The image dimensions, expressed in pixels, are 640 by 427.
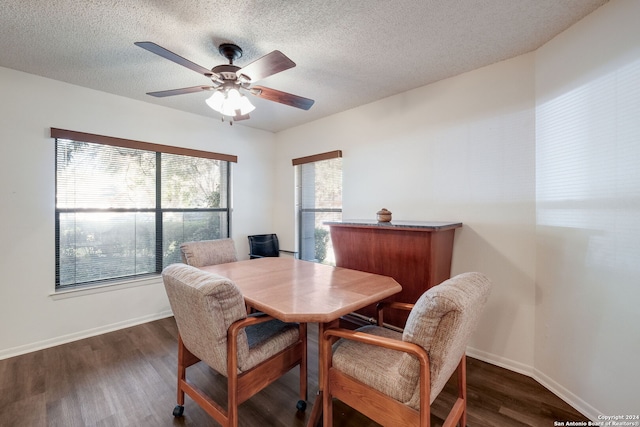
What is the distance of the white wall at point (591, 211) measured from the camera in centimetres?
151

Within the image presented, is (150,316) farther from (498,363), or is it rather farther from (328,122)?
(498,363)

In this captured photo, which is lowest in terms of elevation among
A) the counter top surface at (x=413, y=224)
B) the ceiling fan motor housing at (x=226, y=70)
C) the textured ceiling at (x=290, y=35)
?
the counter top surface at (x=413, y=224)

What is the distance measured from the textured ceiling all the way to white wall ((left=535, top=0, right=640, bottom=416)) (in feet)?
0.89

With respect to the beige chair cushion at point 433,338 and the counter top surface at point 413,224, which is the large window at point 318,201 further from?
the beige chair cushion at point 433,338

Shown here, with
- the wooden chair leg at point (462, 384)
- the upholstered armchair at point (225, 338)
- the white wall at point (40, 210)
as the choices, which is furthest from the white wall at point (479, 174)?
the white wall at point (40, 210)

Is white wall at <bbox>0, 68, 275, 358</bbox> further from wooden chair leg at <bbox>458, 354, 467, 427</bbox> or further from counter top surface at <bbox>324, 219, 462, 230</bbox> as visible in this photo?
wooden chair leg at <bbox>458, 354, 467, 427</bbox>

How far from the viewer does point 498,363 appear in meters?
2.26

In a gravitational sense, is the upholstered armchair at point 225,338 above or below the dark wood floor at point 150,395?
above

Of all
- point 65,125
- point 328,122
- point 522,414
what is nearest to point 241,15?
point 328,122

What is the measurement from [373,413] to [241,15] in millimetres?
2352

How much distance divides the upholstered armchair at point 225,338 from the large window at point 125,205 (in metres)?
1.99

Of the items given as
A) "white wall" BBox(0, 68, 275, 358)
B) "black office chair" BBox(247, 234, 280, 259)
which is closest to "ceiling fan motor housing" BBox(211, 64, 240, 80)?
"white wall" BBox(0, 68, 275, 358)

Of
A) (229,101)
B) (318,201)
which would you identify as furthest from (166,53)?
(318,201)

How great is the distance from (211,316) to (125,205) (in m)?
2.50
